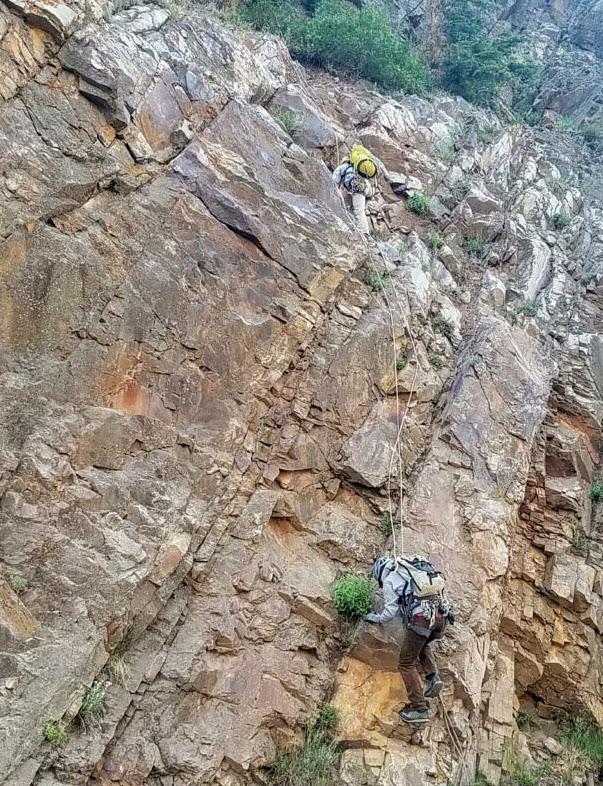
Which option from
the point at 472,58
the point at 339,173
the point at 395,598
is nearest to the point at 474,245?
the point at 339,173

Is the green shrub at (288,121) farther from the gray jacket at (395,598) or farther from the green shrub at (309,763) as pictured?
the green shrub at (309,763)

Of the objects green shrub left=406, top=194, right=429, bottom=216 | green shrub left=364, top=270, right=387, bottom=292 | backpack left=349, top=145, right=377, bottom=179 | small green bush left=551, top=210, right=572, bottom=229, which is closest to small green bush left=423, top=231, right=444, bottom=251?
green shrub left=406, top=194, right=429, bottom=216

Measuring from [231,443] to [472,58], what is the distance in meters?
12.0

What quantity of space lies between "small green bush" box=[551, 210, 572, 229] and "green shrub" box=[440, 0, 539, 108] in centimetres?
412

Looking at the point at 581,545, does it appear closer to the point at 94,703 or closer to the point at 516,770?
the point at 516,770

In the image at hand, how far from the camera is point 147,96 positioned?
22.0 ft

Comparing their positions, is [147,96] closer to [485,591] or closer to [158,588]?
[158,588]

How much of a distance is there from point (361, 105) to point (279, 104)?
8.77ft

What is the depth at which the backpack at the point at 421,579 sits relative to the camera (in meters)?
5.22

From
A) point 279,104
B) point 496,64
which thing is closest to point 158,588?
point 279,104

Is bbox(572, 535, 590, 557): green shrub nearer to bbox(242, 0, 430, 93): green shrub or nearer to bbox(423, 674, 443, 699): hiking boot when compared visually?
bbox(423, 674, 443, 699): hiking boot

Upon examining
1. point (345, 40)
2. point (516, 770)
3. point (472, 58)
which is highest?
point (472, 58)

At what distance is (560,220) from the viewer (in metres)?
10.7

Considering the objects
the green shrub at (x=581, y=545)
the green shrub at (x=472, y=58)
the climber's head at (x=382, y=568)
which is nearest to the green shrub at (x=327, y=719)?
the climber's head at (x=382, y=568)
